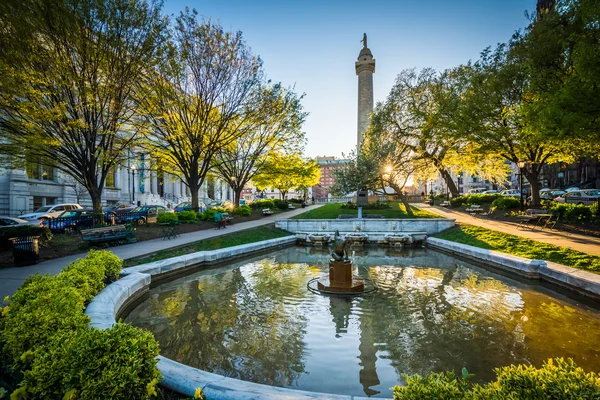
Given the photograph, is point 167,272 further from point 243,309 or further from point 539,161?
point 539,161

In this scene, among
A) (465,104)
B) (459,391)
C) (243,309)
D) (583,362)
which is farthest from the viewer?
(465,104)

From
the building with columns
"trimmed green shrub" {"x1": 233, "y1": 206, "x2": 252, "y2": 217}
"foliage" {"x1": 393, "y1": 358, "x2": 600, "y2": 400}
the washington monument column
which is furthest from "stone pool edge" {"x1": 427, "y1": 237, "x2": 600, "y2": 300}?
the washington monument column

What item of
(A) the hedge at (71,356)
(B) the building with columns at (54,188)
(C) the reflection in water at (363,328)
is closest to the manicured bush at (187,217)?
(B) the building with columns at (54,188)

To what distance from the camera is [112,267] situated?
7.98m

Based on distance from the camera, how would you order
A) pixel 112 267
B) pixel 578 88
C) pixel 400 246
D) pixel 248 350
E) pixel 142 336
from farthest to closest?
pixel 400 246 < pixel 578 88 < pixel 112 267 < pixel 248 350 < pixel 142 336

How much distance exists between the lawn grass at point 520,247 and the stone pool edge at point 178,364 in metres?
10.2

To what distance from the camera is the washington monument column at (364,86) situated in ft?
143

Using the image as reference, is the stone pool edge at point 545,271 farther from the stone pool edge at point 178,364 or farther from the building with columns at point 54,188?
the building with columns at point 54,188

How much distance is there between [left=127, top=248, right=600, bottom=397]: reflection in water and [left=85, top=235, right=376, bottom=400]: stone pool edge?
60 centimetres

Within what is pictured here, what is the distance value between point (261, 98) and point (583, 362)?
70.2 feet

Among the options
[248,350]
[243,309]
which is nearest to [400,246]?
[243,309]

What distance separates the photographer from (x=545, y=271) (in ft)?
29.8

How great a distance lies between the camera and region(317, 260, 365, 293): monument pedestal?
8.48 m

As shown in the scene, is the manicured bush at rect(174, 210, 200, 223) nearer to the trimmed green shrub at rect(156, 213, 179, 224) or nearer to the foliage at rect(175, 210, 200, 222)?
the foliage at rect(175, 210, 200, 222)
